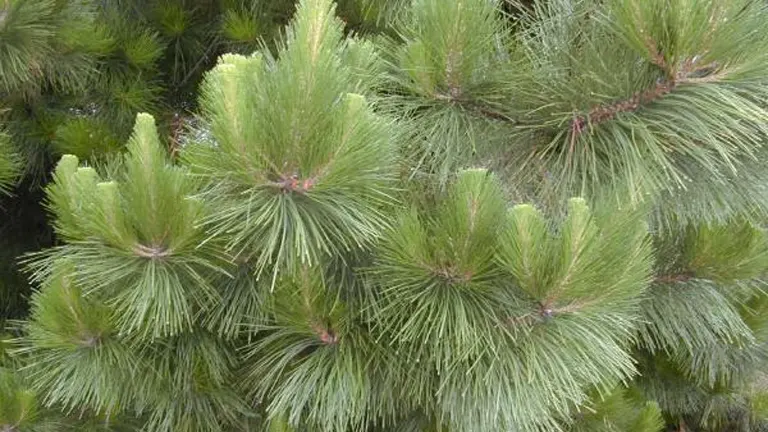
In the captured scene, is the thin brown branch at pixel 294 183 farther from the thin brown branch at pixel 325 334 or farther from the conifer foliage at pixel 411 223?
the thin brown branch at pixel 325 334

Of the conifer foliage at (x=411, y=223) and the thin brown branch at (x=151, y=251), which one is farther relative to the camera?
the thin brown branch at (x=151, y=251)

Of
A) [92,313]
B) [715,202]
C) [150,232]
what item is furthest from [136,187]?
[715,202]

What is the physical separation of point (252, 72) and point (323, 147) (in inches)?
6.1

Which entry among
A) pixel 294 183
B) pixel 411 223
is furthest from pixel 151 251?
pixel 411 223

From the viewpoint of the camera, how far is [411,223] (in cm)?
120

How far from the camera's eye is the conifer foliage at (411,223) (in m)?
1.08

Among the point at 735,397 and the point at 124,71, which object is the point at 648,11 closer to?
the point at 124,71

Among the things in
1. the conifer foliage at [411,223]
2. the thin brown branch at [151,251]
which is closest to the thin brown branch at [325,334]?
the conifer foliage at [411,223]

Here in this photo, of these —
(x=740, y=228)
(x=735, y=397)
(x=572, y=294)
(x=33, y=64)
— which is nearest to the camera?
(x=572, y=294)

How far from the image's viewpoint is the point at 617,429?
6.49 ft

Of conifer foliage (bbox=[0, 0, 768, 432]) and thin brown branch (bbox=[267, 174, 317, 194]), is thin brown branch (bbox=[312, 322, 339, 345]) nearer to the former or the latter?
conifer foliage (bbox=[0, 0, 768, 432])

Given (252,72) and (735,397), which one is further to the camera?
(735,397)

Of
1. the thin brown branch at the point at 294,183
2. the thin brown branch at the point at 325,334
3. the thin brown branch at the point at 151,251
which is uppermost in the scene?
the thin brown branch at the point at 294,183

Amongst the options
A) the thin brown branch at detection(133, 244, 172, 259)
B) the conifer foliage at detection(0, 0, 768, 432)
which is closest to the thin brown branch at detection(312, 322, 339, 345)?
the conifer foliage at detection(0, 0, 768, 432)
